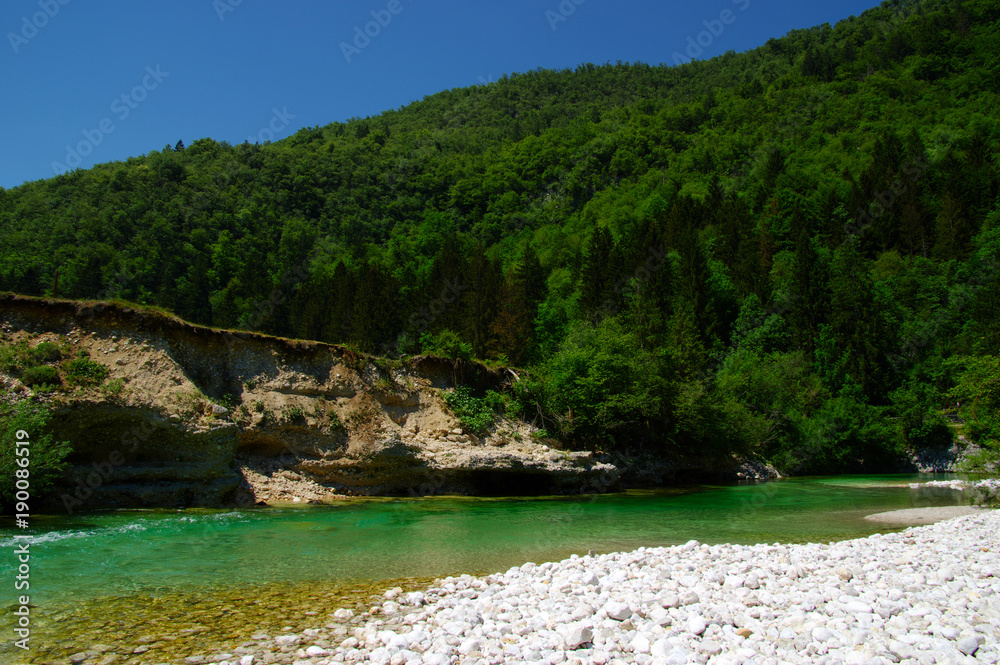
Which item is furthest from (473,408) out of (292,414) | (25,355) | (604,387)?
(25,355)

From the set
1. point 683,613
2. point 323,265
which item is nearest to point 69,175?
point 323,265

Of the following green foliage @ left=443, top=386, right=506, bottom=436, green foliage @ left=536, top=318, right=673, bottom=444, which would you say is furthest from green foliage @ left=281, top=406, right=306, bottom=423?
green foliage @ left=536, top=318, right=673, bottom=444

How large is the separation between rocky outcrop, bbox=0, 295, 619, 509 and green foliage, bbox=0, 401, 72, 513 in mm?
1041

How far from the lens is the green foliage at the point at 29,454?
1377 centimetres

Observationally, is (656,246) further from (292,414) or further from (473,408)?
(292,414)

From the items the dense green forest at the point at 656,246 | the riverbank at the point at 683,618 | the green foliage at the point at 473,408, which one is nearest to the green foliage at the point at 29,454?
the dense green forest at the point at 656,246

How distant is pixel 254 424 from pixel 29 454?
722cm

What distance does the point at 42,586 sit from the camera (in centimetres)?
820

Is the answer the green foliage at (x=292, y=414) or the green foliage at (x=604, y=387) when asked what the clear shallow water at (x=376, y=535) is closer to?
the green foliage at (x=292, y=414)

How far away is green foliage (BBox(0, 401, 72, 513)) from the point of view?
45.2ft

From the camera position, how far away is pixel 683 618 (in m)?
6.32

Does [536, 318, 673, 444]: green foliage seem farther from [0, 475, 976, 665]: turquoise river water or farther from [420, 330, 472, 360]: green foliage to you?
[0, 475, 976, 665]: turquoise river water

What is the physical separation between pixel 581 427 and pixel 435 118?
11976 centimetres

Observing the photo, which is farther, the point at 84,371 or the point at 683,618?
the point at 84,371
